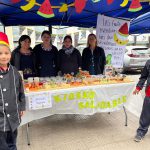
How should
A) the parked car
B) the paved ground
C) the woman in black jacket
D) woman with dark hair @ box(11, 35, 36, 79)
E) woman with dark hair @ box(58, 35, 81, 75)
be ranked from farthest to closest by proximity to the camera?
1. the parked car
2. the woman in black jacket
3. woman with dark hair @ box(58, 35, 81, 75)
4. woman with dark hair @ box(11, 35, 36, 79)
5. the paved ground

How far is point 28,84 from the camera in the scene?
3.06m

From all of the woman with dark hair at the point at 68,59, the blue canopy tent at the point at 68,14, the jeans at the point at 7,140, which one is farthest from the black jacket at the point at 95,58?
the jeans at the point at 7,140

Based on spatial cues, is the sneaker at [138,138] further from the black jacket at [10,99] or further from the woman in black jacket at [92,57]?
the black jacket at [10,99]

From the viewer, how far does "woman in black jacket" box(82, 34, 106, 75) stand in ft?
13.5

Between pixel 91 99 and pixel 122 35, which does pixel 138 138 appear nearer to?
pixel 91 99

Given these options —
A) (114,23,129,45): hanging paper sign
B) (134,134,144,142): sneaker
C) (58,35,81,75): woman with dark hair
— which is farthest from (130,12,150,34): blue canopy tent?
(134,134,144,142): sneaker

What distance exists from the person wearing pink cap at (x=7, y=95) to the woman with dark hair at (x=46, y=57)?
5.46 ft

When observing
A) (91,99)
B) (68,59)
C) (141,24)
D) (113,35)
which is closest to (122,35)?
(113,35)

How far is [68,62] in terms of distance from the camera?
3.93m

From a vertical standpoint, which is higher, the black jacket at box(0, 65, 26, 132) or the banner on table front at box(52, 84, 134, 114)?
the black jacket at box(0, 65, 26, 132)

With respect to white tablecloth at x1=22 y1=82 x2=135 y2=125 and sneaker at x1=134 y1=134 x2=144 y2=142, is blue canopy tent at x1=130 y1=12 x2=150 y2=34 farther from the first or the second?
sneaker at x1=134 y1=134 x2=144 y2=142

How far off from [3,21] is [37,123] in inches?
107

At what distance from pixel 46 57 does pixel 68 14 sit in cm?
153

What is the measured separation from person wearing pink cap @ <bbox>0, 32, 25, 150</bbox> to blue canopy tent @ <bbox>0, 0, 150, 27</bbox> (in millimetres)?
1814
